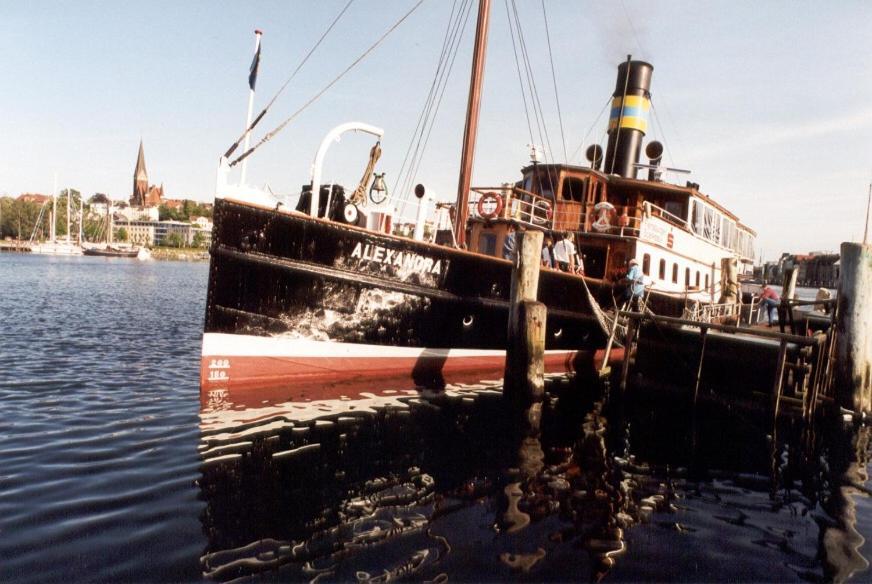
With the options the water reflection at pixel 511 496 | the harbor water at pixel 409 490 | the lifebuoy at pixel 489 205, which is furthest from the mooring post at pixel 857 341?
the lifebuoy at pixel 489 205

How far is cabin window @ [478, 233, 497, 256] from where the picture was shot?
14.2 metres

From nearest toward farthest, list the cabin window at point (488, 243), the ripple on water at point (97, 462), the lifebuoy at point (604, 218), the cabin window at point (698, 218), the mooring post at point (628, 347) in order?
the ripple on water at point (97, 462) < the mooring post at point (628, 347) < the lifebuoy at point (604, 218) < the cabin window at point (488, 243) < the cabin window at point (698, 218)

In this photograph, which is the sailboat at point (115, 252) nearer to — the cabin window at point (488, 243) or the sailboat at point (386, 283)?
the cabin window at point (488, 243)

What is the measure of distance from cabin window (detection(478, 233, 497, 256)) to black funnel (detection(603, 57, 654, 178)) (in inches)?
226

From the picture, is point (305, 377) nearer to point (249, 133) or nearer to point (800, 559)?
point (249, 133)

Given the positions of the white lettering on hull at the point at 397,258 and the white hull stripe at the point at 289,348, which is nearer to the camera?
the white hull stripe at the point at 289,348

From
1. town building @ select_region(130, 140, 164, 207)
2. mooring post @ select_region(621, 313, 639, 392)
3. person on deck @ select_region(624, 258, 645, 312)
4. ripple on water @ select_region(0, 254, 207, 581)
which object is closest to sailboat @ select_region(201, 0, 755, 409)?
person on deck @ select_region(624, 258, 645, 312)

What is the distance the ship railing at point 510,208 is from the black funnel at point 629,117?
3.69 metres

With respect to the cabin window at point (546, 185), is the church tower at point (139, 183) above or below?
above

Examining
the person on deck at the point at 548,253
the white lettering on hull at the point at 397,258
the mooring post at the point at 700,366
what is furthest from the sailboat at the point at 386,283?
the mooring post at the point at 700,366

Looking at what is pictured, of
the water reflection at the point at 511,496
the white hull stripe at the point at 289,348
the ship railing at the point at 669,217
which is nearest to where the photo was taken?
the water reflection at the point at 511,496

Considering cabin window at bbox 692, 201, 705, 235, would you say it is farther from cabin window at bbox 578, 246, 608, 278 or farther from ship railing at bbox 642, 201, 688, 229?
cabin window at bbox 578, 246, 608, 278

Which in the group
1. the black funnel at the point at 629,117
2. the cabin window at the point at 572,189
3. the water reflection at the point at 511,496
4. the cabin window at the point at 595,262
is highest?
the black funnel at the point at 629,117

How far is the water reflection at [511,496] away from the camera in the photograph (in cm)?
484
